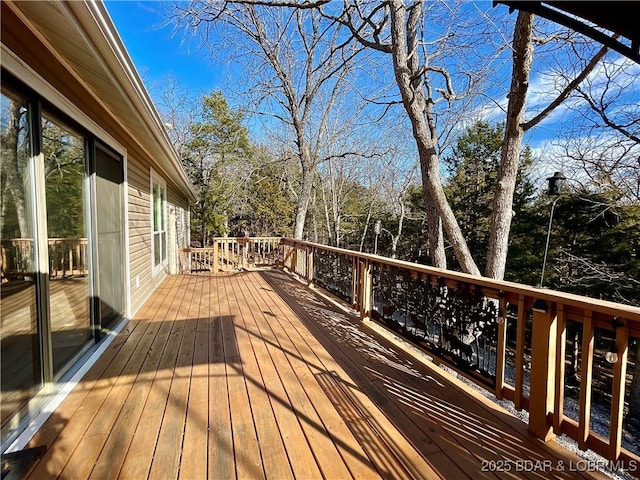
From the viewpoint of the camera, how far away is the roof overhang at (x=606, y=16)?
1277 mm

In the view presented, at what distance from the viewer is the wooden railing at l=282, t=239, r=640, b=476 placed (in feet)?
4.83

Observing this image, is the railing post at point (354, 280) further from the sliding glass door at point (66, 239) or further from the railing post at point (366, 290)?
the sliding glass door at point (66, 239)

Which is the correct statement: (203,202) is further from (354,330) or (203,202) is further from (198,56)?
(354,330)

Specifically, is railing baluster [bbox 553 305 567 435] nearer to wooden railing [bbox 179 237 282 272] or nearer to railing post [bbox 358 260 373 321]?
railing post [bbox 358 260 373 321]

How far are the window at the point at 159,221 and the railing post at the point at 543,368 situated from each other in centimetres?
560

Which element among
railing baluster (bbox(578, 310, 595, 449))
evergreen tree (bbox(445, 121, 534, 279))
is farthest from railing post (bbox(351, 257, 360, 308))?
evergreen tree (bbox(445, 121, 534, 279))

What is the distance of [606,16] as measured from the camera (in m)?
1.34

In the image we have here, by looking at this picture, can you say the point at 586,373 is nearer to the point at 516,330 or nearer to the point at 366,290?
the point at 516,330

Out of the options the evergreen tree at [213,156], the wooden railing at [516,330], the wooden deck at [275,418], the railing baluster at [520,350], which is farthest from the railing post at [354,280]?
the evergreen tree at [213,156]

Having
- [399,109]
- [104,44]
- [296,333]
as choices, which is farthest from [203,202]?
[104,44]

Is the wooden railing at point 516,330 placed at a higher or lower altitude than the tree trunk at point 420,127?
lower

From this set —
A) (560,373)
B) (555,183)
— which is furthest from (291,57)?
(560,373)

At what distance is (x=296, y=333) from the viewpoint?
3414 millimetres

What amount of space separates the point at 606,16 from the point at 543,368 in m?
1.72
